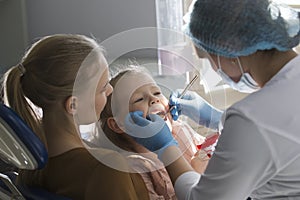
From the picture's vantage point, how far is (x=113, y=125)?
163 centimetres

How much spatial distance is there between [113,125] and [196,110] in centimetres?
26

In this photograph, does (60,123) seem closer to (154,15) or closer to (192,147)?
(192,147)

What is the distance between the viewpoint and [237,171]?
103 cm

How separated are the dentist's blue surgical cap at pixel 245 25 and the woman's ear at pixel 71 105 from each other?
0.43 m

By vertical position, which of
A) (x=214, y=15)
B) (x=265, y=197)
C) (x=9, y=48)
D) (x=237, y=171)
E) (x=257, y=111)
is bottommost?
(x=9, y=48)

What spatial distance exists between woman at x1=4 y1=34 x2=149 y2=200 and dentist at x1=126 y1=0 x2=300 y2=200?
32 centimetres

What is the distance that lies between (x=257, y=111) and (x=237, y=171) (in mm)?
120

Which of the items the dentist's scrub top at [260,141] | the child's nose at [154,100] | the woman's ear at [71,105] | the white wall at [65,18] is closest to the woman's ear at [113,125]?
the child's nose at [154,100]

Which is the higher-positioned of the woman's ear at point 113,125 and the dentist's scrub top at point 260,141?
the dentist's scrub top at point 260,141

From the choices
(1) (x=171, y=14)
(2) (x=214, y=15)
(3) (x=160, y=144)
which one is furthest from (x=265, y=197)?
(1) (x=171, y=14)

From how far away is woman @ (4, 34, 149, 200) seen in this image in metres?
1.34

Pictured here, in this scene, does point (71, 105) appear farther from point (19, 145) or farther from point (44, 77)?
point (19, 145)

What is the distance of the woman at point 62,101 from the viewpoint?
1.34 metres

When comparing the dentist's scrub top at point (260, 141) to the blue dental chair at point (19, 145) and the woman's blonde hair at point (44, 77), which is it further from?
the woman's blonde hair at point (44, 77)
